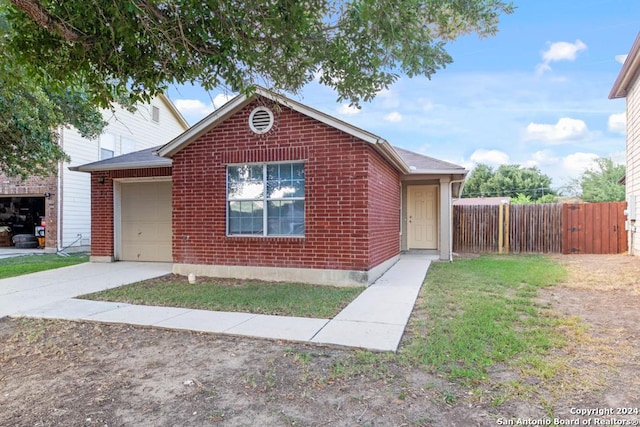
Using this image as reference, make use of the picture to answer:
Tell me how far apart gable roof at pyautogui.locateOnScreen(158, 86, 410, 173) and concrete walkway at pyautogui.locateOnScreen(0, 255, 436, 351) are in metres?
2.67

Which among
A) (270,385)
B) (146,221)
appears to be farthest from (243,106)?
(270,385)

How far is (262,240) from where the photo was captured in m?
8.12

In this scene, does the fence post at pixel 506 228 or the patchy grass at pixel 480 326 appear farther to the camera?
the fence post at pixel 506 228

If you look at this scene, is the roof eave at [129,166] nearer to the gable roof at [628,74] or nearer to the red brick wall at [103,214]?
the red brick wall at [103,214]

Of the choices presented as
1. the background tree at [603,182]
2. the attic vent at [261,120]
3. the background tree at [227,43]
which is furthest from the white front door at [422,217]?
the background tree at [603,182]

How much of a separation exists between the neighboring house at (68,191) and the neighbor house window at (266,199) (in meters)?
6.93

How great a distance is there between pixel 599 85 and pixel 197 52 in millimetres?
20912

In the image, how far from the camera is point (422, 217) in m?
13.7

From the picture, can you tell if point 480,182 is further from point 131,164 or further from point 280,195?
point 131,164

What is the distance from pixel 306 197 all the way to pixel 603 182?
111 ft

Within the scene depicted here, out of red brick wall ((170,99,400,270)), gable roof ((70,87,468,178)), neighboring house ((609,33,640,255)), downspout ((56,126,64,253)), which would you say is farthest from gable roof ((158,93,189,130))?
neighboring house ((609,33,640,255))

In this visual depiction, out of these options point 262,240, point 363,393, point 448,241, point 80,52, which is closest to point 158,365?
point 363,393

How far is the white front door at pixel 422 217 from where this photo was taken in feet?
44.5

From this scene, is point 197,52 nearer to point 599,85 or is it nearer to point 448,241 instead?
point 448,241
